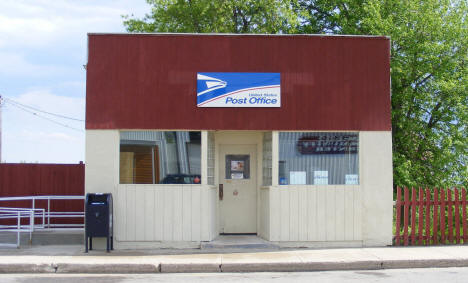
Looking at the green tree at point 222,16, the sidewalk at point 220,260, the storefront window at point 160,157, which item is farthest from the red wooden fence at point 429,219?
the green tree at point 222,16

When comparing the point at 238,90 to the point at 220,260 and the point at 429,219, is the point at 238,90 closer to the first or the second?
the point at 220,260

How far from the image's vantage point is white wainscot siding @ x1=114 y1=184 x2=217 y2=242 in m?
12.9

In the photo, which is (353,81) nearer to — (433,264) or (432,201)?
(432,201)

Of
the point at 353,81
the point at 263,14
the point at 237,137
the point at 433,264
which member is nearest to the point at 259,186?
the point at 237,137

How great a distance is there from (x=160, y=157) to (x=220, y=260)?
299cm

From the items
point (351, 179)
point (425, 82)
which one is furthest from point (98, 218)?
point (425, 82)

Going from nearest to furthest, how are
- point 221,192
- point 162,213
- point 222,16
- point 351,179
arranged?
point 162,213 → point 351,179 → point 221,192 → point 222,16

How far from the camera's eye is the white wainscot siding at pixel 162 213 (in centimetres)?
1288

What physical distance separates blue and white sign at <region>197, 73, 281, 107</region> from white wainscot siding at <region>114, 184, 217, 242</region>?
1.98 m

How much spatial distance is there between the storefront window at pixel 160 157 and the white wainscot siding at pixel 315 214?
1898mm

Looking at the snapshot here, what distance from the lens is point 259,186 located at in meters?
14.2

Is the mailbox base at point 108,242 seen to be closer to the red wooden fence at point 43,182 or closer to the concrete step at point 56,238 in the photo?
the concrete step at point 56,238

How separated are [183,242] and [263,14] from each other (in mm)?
17652

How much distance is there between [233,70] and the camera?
519 inches
